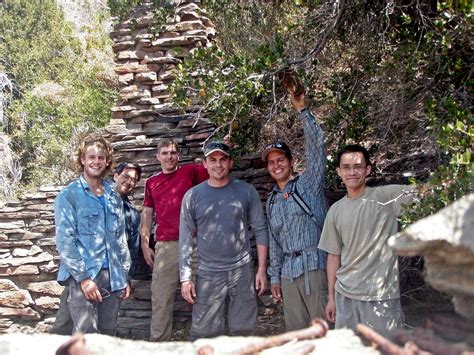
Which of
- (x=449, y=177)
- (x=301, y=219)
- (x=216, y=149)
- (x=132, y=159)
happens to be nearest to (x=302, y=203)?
(x=301, y=219)

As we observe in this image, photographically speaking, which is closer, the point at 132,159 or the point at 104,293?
the point at 104,293

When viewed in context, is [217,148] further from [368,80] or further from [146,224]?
[368,80]

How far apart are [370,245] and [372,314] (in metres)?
0.40

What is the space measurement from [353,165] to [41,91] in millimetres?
13782

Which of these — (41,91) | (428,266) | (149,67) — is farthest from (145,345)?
(41,91)

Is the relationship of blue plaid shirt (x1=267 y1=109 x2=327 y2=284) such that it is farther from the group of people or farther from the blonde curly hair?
the blonde curly hair

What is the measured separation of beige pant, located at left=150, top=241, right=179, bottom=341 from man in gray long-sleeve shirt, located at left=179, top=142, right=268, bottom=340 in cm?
57

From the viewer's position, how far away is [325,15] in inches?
172

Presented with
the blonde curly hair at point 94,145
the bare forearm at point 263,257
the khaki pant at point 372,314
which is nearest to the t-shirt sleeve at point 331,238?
the khaki pant at point 372,314

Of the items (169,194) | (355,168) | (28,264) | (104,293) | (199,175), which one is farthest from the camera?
(28,264)

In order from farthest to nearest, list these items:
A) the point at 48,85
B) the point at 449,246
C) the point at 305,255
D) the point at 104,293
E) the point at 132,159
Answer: the point at 48,85 → the point at 132,159 → the point at 104,293 → the point at 305,255 → the point at 449,246

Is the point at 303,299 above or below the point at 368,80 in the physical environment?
below

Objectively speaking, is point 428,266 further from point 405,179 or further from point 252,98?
point 405,179

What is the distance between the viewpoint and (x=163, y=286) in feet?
14.1
